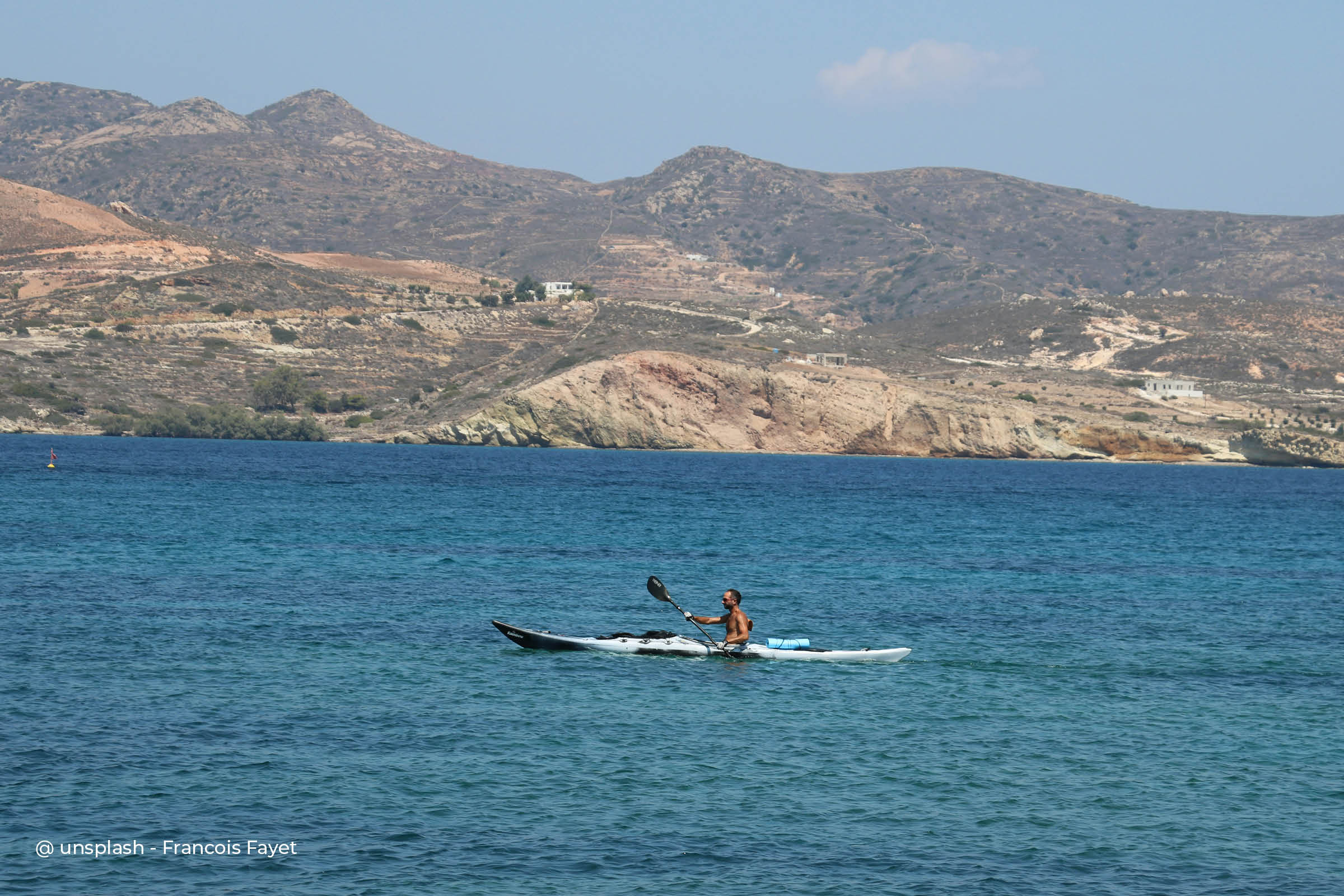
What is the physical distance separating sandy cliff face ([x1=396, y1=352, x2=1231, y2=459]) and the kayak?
108m

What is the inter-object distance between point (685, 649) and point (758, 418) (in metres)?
112

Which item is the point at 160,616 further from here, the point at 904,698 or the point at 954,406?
the point at 954,406

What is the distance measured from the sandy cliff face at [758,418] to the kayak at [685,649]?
355 ft

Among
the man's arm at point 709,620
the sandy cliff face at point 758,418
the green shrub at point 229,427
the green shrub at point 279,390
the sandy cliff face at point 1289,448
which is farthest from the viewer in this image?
the green shrub at point 279,390

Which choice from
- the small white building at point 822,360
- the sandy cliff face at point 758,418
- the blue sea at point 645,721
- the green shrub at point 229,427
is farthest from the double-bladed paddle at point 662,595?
the small white building at point 822,360

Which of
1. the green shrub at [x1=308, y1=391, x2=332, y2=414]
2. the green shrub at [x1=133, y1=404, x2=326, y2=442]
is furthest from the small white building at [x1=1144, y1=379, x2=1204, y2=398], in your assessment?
the green shrub at [x1=133, y1=404, x2=326, y2=442]

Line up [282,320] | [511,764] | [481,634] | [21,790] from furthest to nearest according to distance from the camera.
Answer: [282,320]
[481,634]
[511,764]
[21,790]

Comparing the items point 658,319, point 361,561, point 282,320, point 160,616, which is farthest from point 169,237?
point 160,616

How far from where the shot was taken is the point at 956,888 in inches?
653

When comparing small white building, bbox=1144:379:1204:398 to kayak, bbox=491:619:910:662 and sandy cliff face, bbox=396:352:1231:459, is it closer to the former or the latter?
sandy cliff face, bbox=396:352:1231:459

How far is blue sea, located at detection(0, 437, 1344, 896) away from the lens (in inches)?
686

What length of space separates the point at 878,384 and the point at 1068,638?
108 m

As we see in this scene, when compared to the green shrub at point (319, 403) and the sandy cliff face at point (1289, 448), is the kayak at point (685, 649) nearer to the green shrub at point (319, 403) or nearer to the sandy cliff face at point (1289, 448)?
the green shrub at point (319, 403)

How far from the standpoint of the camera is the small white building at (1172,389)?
15262 centimetres
